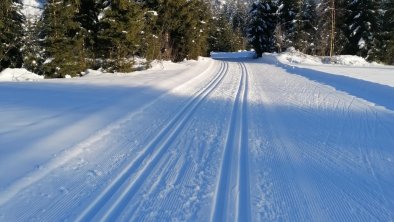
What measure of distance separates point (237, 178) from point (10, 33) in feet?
67.5

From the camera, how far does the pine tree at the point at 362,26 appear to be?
36969 mm

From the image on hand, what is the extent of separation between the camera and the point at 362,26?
→ 1462 inches

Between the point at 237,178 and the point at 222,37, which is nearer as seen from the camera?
the point at 237,178

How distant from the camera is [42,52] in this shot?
21.4m

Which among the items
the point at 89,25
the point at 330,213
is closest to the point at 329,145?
the point at 330,213

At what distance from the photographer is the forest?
21.2 m

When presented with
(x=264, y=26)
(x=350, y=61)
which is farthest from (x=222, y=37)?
(x=350, y=61)

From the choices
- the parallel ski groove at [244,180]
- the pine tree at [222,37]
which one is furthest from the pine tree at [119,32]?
the pine tree at [222,37]

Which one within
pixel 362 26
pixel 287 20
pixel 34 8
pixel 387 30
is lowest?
pixel 387 30

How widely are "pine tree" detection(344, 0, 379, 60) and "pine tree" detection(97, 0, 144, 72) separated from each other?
2392 centimetres

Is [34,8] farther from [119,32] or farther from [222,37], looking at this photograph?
[222,37]

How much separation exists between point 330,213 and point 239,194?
1.09m

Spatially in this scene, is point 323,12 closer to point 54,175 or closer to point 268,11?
point 268,11

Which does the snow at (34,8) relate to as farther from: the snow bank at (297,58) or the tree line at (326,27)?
the tree line at (326,27)
